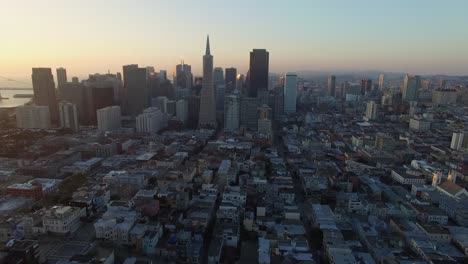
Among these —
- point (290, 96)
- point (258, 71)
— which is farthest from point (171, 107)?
point (290, 96)

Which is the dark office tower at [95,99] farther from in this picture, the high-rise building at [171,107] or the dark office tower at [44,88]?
the high-rise building at [171,107]

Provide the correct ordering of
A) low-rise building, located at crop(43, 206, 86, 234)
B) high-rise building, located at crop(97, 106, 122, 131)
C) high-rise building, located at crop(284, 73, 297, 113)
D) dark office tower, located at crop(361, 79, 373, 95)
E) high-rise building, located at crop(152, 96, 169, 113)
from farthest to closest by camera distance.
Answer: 1. dark office tower, located at crop(361, 79, 373, 95)
2. high-rise building, located at crop(284, 73, 297, 113)
3. high-rise building, located at crop(152, 96, 169, 113)
4. high-rise building, located at crop(97, 106, 122, 131)
5. low-rise building, located at crop(43, 206, 86, 234)

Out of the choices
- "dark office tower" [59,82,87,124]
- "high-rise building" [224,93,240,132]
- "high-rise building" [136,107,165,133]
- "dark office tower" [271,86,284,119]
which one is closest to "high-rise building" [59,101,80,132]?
"dark office tower" [59,82,87,124]

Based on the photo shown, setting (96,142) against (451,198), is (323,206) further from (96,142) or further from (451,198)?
(96,142)

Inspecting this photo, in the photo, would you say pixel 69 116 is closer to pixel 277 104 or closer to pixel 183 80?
pixel 277 104

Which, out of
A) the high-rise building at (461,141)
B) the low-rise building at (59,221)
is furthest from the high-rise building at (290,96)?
the low-rise building at (59,221)

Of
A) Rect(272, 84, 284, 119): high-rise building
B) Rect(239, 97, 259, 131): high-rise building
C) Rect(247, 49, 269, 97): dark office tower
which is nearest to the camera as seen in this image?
Rect(239, 97, 259, 131): high-rise building

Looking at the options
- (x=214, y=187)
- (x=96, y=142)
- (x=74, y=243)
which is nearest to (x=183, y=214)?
(x=214, y=187)

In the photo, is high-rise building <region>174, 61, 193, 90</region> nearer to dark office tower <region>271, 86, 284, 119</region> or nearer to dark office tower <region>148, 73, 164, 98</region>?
dark office tower <region>148, 73, 164, 98</region>
